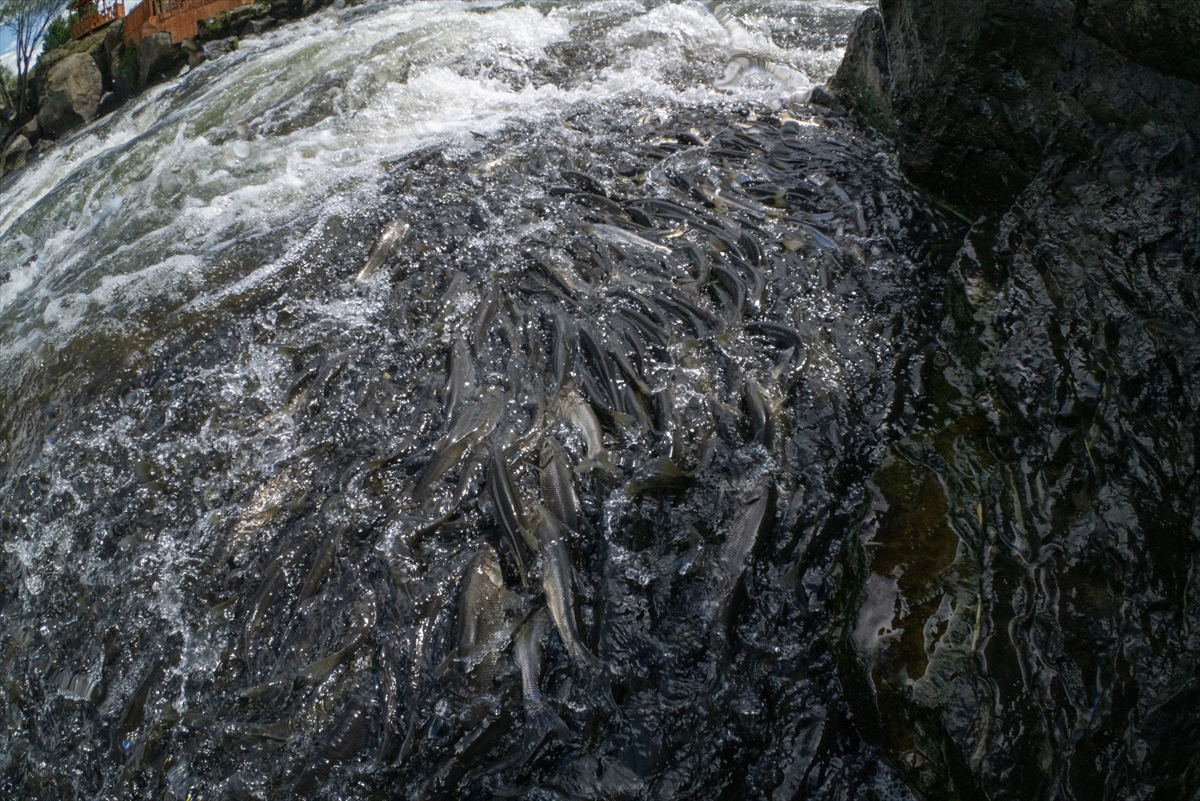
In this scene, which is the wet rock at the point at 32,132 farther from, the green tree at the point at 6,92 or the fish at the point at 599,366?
the fish at the point at 599,366

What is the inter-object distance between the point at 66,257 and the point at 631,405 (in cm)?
559

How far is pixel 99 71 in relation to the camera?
664 inches

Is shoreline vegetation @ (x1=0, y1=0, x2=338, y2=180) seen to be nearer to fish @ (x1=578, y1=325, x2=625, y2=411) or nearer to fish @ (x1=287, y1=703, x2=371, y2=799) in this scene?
fish @ (x1=578, y1=325, x2=625, y2=411)

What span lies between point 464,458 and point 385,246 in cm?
223

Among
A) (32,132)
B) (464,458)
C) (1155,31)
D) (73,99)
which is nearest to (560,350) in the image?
(464,458)

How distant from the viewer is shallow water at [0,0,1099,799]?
8.70ft

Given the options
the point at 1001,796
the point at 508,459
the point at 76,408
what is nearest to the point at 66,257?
the point at 76,408

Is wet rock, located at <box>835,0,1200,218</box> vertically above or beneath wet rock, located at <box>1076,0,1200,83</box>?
beneath

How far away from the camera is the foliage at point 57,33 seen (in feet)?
70.1

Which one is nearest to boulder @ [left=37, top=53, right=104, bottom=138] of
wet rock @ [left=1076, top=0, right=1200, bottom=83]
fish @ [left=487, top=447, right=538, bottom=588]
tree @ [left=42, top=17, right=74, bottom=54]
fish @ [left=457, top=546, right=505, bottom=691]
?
tree @ [left=42, top=17, right=74, bottom=54]

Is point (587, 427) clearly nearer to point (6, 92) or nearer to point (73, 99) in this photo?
point (73, 99)

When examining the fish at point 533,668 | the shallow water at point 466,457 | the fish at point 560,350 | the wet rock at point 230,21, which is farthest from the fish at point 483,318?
the wet rock at point 230,21

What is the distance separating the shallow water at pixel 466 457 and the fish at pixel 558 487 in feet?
0.08

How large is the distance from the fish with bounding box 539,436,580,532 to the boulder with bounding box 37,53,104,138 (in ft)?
59.6
